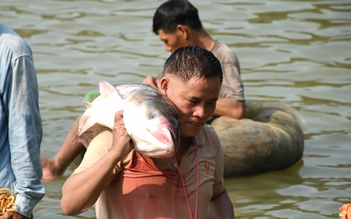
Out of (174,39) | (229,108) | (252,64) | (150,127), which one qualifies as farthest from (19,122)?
(252,64)

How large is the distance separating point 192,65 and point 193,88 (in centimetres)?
10

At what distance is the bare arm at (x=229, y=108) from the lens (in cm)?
779

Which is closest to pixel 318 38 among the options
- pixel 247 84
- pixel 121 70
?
pixel 247 84

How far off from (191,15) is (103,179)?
4.64 metres

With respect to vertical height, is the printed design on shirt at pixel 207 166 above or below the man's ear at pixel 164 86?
below

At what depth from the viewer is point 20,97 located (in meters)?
4.22

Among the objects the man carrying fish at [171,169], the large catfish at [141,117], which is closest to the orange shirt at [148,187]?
the man carrying fish at [171,169]

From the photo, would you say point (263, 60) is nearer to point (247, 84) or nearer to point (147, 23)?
point (247, 84)

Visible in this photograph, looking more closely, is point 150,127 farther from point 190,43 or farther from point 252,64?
point 252,64

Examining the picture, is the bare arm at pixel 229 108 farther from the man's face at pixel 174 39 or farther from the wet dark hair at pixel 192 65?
the wet dark hair at pixel 192 65

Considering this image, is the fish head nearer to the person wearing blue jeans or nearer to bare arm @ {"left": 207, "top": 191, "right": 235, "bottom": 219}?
bare arm @ {"left": 207, "top": 191, "right": 235, "bottom": 219}

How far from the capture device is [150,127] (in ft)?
10.7

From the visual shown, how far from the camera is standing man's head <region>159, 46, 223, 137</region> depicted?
357 centimetres

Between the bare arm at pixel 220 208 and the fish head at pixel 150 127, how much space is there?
2.47 ft
